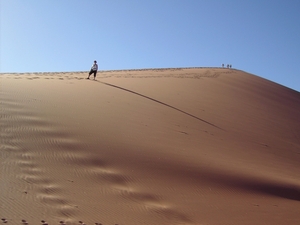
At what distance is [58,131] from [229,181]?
3.22m

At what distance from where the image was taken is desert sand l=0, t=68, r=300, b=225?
4684mm

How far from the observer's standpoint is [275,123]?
570 inches

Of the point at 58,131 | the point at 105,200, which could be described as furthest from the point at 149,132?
the point at 105,200

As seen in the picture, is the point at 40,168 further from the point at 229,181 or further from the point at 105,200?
the point at 229,181

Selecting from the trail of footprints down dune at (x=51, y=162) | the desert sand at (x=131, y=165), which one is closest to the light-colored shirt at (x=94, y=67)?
the desert sand at (x=131, y=165)

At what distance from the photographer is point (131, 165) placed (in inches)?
244

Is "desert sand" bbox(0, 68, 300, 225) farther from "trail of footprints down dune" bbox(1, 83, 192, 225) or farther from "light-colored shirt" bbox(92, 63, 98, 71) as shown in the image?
"light-colored shirt" bbox(92, 63, 98, 71)

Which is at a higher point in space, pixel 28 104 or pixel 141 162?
pixel 28 104

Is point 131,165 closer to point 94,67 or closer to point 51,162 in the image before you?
point 51,162

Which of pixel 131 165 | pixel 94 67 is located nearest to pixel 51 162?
pixel 131 165

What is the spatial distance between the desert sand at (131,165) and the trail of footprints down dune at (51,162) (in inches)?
0.6

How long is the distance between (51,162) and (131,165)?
134cm

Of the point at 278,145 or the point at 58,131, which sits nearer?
the point at 58,131

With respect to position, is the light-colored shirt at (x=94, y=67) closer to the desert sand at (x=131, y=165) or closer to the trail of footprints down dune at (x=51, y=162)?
the desert sand at (x=131, y=165)
